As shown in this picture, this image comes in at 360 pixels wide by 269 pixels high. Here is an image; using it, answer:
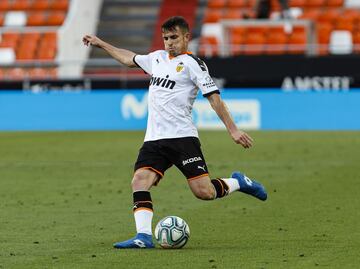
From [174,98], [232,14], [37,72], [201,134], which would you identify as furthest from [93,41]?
[232,14]

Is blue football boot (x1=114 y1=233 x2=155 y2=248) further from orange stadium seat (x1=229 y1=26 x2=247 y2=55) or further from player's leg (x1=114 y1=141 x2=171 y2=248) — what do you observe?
orange stadium seat (x1=229 y1=26 x2=247 y2=55)

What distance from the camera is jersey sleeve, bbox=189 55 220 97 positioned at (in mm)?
9293

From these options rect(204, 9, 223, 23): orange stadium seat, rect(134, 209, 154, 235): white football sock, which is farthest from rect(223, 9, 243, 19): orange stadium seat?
rect(134, 209, 154, 235): white football sock

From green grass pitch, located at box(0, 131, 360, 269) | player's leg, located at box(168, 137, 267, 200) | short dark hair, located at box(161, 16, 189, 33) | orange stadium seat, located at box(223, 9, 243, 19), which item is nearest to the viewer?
green grass pitch, located at box(0, 131, 360, 269)

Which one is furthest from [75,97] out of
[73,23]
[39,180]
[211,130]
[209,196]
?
[209,196]

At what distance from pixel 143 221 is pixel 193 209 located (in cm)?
303

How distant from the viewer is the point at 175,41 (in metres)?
9.40

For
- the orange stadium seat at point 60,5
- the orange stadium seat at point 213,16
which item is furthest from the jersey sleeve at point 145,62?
the orange stadium seat at point 60,5

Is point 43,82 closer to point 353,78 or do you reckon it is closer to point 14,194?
point 353,78

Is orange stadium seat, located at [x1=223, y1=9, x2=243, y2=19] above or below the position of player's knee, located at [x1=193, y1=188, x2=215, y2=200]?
above

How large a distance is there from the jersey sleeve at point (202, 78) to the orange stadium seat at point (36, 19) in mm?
26493

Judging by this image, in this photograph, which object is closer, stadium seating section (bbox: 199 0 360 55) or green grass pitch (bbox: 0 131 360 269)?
green grass pitch (bbox: 0 131 360 269)

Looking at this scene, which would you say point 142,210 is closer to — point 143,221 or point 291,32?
point 143,221

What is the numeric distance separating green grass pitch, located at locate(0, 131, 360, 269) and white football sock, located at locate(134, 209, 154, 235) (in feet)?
0.79
